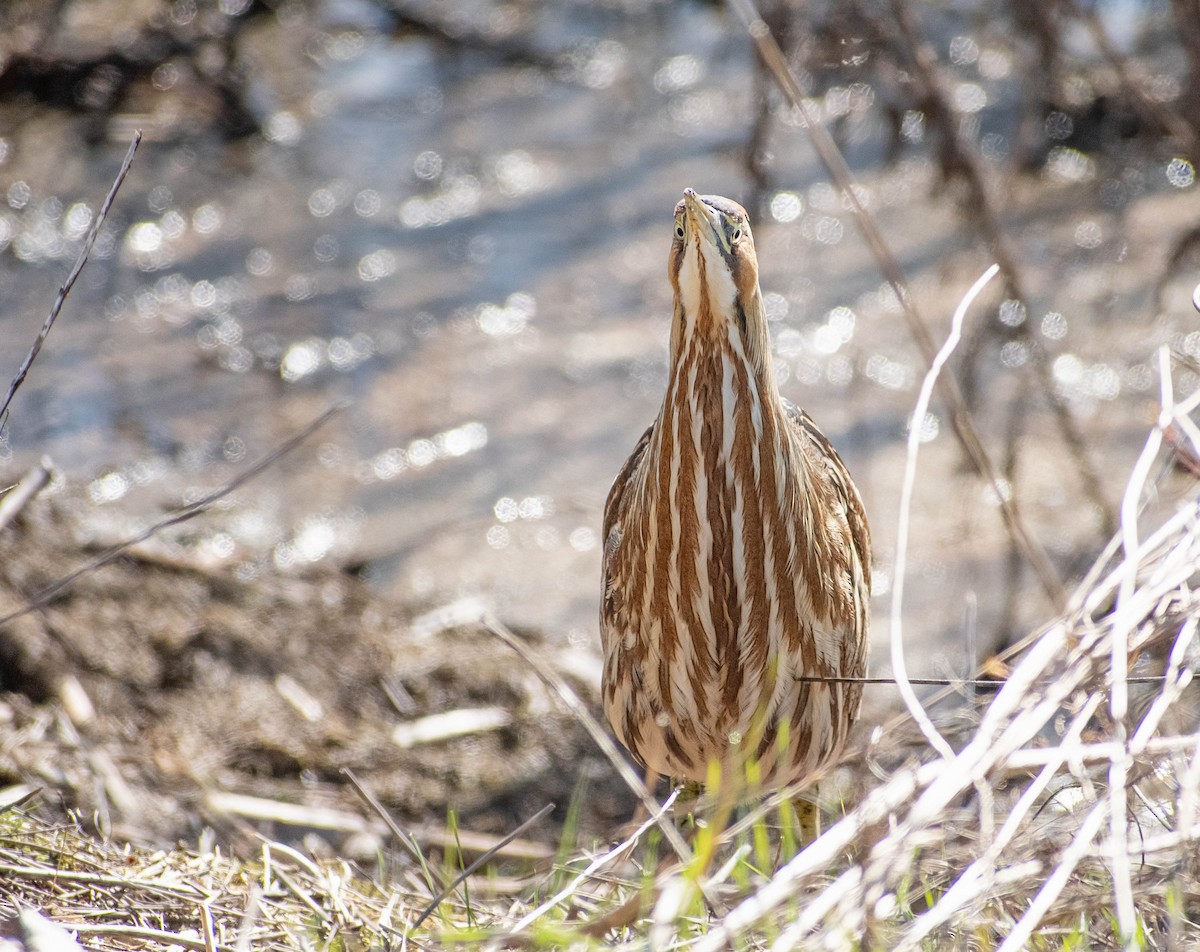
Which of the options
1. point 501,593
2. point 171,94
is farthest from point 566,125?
point 501,593

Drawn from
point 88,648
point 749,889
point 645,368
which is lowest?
point 88,648

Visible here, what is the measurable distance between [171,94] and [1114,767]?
499cm

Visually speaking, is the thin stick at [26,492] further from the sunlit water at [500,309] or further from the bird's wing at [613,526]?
the sunlit water at [500,309]

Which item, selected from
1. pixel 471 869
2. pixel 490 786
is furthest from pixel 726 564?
pixel 490 786

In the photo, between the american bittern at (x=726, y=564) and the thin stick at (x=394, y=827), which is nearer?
the thin stick at (x=394, y=827)

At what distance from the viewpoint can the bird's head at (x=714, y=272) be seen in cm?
196

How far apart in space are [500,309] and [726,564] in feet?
8.67

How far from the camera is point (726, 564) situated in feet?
7.39

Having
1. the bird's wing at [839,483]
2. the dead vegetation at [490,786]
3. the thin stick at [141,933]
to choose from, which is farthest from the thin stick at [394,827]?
the bird's wing at [839,483]

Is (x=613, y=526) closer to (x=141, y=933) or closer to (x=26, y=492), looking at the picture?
(x=26, y=492)

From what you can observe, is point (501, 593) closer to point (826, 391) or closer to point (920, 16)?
point (826, 391)

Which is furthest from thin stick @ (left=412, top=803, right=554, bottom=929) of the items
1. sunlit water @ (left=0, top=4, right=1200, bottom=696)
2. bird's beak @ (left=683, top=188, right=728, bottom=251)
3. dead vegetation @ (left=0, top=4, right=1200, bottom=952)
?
sunlit water @ (left=0, top=4, right=1200, bottom=696)

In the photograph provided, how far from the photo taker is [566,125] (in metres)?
5.69

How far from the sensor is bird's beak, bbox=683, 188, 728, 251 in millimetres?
1947
